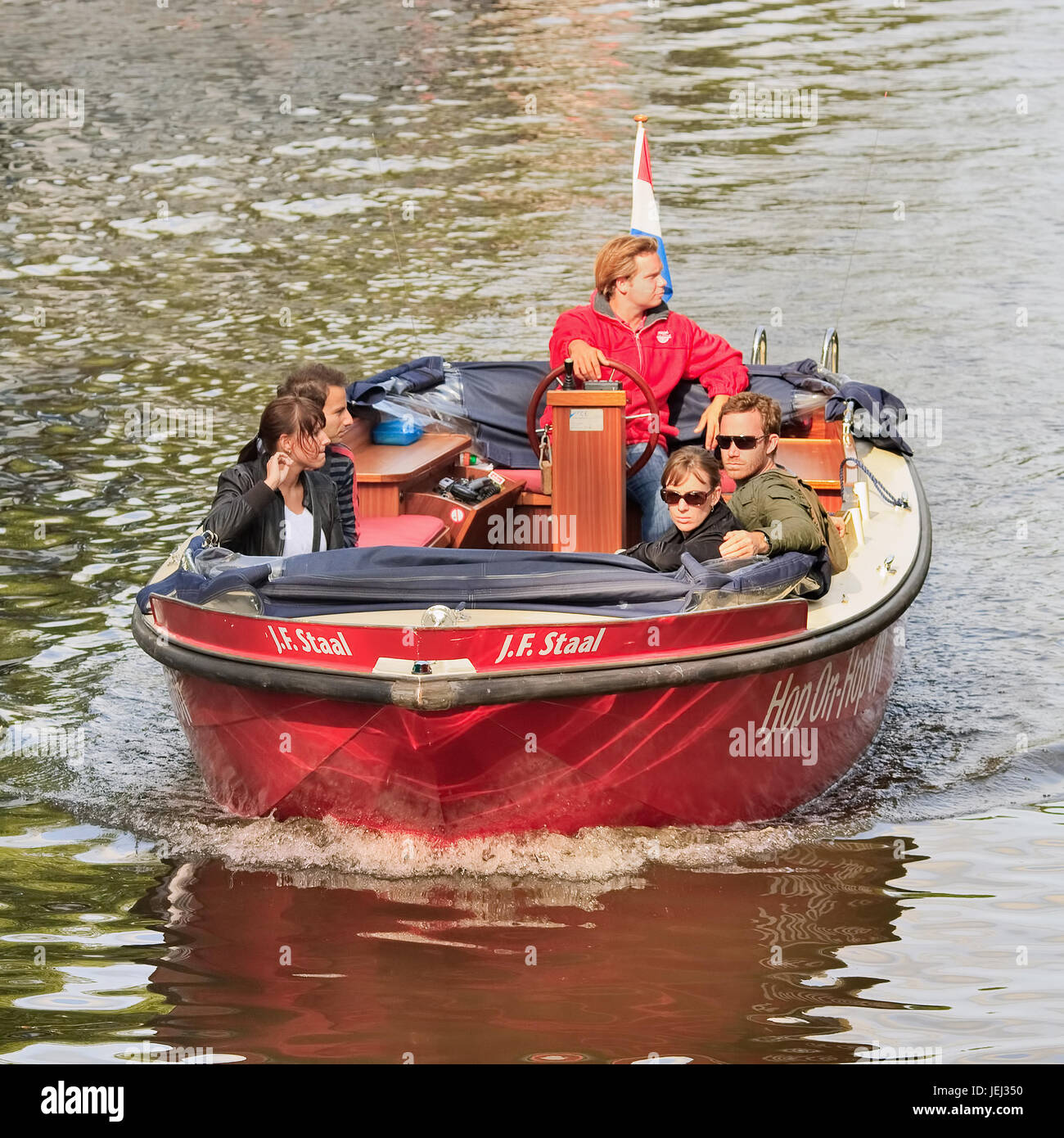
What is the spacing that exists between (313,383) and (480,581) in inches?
44.1

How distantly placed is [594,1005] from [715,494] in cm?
183

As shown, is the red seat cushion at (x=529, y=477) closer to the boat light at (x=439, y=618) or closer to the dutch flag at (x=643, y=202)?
the dutch flag at (x=643, y=202)

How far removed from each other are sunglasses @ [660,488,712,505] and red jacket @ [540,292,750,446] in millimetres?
1581

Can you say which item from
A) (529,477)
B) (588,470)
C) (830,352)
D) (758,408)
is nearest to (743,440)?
(758,408)

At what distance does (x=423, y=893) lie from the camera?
19.4ft

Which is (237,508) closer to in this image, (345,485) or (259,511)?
(259,511)

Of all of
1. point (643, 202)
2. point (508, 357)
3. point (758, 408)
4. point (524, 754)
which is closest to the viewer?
point (524, 754)

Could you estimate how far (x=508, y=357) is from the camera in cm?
1268

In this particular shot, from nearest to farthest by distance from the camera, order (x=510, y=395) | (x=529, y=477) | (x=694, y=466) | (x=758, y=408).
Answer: (x=694, y=466) < (x=758, y=408) < (x=529, y=477) < (x=510, y=395)

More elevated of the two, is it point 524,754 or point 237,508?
point 237,508

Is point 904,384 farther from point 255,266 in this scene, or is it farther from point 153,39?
point 153,39

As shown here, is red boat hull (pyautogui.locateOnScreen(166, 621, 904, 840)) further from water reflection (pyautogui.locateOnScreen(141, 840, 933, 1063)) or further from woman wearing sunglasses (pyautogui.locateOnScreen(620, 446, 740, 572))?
woman wearing sunglasses (pyautogui.locateOnScreen(620, 446, 740, 572))

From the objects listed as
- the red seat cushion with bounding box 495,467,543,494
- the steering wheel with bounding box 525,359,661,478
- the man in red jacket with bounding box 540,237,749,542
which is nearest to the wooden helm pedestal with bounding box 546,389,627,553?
the steering wheel with bounding box 525,359,661,478
